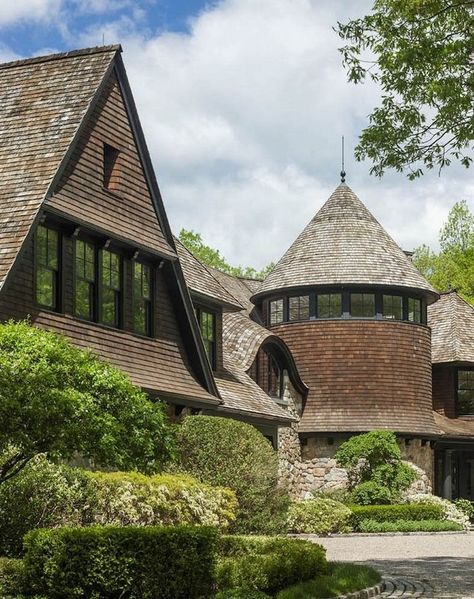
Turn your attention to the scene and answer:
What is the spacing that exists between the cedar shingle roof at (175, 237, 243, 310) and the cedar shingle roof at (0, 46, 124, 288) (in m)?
6.68

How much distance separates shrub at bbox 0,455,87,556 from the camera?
15.7 metres

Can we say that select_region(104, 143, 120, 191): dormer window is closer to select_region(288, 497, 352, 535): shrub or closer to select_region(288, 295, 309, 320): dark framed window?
select_region(288, 497, 352, 535): shrub

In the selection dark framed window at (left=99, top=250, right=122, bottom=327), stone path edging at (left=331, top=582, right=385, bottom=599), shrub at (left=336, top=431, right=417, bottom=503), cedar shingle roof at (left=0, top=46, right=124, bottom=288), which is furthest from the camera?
shrub at (left=336, top=431, right=417, bottom=503)

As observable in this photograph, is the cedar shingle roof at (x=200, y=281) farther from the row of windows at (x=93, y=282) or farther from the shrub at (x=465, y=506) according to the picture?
the shrub at (x=465, y=506)

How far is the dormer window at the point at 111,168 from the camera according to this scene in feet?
73.3

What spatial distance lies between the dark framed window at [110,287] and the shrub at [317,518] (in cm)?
932

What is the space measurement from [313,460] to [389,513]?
527 cm

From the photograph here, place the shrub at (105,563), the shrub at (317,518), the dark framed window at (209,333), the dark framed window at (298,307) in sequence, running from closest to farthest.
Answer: the shrub at (105,563), the dark framed window at (209,333), the shrub at (317,518), the dark framed window at (298,307)

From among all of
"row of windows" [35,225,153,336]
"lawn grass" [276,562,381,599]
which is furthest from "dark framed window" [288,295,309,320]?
"lawn grass" [276,562,381,599]

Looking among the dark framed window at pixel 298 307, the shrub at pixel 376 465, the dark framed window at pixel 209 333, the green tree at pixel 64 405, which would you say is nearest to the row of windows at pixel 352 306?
the dark framed window at pixel 298 307

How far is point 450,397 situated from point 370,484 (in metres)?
9.63

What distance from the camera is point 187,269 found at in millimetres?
28672

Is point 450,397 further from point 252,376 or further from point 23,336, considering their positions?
point 23,336

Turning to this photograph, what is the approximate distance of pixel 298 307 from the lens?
38406 millimetres
